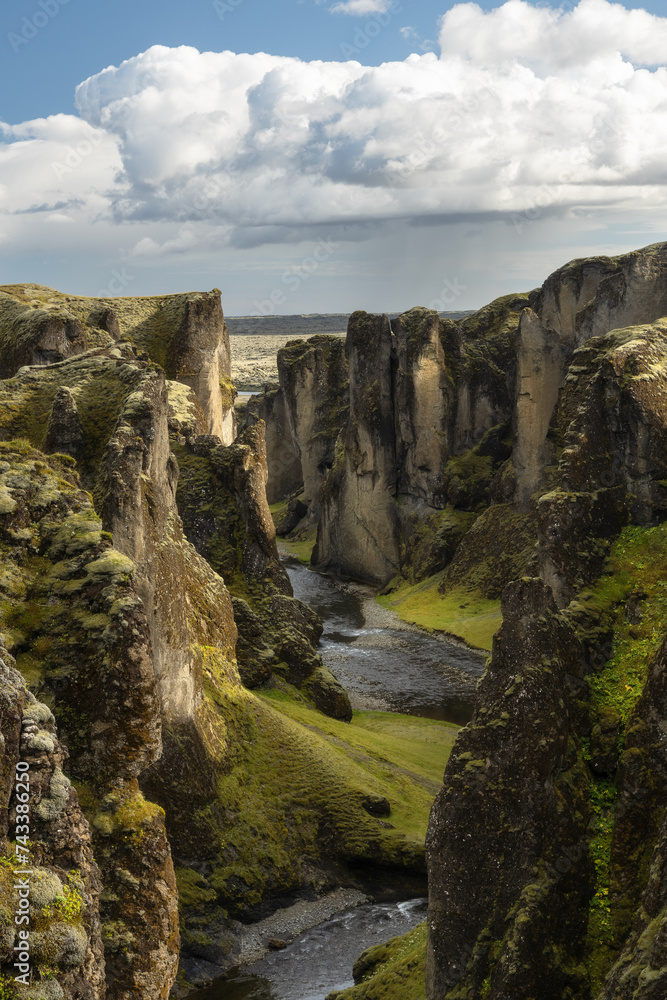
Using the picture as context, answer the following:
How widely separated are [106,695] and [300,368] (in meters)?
92.0

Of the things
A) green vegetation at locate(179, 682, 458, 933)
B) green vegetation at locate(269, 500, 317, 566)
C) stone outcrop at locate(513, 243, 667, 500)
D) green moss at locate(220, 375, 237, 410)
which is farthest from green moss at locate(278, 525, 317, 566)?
green vegetation at locate(179, 682, 458, 933)

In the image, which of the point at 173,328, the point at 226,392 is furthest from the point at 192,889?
the point at 226,392

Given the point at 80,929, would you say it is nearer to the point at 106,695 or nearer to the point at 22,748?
the point at 22,748

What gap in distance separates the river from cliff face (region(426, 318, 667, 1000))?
9.32 metres

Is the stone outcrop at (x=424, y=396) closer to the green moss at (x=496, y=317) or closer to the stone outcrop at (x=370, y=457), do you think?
the stone outcrop at (x=370, y=457)

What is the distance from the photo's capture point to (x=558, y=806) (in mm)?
20594

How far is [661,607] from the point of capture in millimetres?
24234

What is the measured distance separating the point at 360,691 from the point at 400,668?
5492mm

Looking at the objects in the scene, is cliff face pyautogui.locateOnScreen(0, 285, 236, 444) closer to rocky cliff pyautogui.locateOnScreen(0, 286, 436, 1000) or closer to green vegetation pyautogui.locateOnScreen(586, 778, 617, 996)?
rocky cliff pyautogui.locateOnScreen(0, 286, 436, 1000)

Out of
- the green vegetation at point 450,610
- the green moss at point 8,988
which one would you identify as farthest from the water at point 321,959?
the green vegetation at point 450,610

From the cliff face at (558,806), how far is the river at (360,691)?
932 cm

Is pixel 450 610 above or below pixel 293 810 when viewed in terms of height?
above

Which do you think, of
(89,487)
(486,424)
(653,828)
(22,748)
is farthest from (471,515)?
(22,748)

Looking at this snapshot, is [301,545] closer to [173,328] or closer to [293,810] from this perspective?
[173,328]
